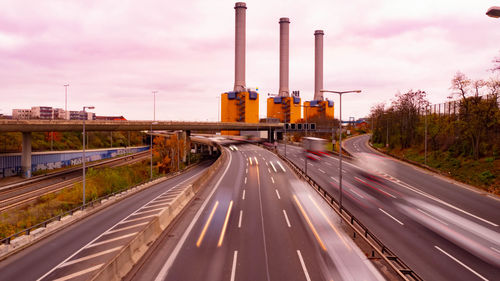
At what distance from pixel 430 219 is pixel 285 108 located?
129 m

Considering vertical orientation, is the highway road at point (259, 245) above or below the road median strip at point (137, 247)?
below

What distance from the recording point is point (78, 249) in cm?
1620

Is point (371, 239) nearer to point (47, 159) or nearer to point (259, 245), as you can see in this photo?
point (259, 245)

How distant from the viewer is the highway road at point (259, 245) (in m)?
13.1

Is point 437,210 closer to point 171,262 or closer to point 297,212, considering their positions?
point 297,212

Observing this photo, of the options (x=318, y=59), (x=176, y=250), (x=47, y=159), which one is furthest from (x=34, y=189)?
(x=318, y=59)

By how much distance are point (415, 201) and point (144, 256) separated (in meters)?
25.8

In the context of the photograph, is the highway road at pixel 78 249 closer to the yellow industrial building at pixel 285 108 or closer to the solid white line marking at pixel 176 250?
the solid white line marking at pixel 176 250

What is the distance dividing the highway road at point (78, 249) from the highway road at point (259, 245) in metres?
3.28

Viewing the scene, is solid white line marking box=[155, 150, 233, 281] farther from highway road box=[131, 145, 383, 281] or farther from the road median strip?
the road median strip

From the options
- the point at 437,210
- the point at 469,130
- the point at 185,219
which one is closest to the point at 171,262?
the point at 185,219

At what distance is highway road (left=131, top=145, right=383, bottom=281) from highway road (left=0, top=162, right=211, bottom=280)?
328 centimetres

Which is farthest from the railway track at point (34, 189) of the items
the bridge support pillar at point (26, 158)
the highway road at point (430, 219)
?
the highway road at point (430, 219)

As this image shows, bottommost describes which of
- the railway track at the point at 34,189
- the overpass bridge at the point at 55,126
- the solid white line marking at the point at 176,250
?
the railway track at the point at 34,189
